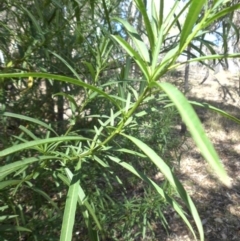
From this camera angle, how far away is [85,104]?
103 cm

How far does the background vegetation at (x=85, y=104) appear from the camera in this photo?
58 centimetres

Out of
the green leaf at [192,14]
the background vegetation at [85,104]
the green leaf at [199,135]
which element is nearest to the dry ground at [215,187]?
the background vegetation at [85,104]

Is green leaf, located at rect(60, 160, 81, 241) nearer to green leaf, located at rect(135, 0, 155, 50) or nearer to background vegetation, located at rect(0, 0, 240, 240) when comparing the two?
background vegetation, located at rect(0, 0, 240, 240)

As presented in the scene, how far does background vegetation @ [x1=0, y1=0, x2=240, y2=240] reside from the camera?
1.89 feet

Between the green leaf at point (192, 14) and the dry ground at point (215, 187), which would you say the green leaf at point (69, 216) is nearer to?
the green leaf at point (192, 14)

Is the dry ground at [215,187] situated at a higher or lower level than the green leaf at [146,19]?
lower

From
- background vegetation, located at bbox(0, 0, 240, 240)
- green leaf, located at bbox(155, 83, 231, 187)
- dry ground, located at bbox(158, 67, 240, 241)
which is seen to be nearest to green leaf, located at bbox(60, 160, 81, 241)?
background vegetation, located at bbox(0, 0, 240, 240)

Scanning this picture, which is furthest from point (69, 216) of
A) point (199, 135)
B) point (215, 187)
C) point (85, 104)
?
point (215, 187)

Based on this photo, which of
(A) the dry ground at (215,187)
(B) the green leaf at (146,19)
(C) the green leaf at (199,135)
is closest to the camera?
(C) the green leaf at (199,135)

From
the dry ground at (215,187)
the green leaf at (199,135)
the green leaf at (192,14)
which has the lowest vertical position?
the dry ground at (215,187)

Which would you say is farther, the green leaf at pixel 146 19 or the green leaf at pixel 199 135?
the green leaf at pixel 146 19

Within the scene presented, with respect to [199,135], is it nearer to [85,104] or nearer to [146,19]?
[146,19]

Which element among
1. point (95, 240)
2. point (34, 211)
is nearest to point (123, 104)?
point (95, 240)

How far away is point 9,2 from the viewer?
1115 mm
